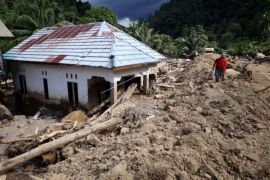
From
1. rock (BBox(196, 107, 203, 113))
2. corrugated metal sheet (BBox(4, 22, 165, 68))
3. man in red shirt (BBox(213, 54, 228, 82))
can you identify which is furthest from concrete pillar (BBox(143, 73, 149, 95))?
rock (BBox(196, 107, 203, 113))

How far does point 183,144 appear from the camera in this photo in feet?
28.3

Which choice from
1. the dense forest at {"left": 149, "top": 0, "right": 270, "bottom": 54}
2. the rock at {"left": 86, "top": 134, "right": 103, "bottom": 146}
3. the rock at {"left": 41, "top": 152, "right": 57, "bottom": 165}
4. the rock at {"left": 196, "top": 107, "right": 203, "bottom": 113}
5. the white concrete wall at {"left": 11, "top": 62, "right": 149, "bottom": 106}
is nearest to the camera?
the rock at {"left": 41, "top": 152, "right": 57, "bottom": 165}

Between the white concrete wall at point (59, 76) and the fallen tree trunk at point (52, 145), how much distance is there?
11.2 feet

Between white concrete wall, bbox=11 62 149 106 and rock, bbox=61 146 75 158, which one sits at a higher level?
white concrete wall, bbox=11 62 149 106

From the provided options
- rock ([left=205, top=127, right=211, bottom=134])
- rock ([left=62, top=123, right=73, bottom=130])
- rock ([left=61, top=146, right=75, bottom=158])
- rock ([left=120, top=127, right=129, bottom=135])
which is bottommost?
rock ([left=61, top=146, right=75, bottom=158])

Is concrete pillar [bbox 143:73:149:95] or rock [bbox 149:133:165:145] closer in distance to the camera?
rock [bbox 149:133:165:145]

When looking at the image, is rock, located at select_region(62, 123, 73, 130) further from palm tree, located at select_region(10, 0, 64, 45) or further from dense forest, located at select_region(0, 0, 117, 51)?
palm tree, located at select_region(10, 0, 64, 45)

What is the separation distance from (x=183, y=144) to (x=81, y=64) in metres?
7.16

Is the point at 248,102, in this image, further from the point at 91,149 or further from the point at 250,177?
the point at 91,149

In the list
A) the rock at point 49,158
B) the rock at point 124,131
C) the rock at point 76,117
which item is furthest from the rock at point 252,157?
the rock at point 76,117

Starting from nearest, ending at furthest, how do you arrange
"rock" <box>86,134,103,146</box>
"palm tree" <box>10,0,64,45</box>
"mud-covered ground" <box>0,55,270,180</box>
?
1. "mud-covered ground" <box>0,55,270,180</box>
2. "rock" <box>86,134,103,146</box>
3. "palm tree" <box>10,0,64,45</box>

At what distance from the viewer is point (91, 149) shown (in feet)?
29.2

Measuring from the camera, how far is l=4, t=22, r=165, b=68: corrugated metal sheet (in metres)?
13.5

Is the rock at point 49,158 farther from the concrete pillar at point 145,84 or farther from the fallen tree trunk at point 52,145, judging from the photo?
the concrete pillar at point 145,84
